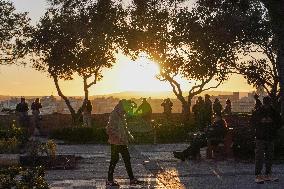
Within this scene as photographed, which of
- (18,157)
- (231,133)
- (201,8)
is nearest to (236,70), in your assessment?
(201,8)

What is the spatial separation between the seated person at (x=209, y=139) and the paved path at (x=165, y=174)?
320 mm

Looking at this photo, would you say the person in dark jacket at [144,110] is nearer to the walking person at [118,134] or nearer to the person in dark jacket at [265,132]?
the person in dark jacket at [265,132]

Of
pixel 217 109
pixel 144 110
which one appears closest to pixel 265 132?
pixel 217 109

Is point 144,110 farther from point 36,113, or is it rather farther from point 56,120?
point 56,120

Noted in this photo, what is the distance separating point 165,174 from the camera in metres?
14.9

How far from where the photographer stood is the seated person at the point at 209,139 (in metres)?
17.7

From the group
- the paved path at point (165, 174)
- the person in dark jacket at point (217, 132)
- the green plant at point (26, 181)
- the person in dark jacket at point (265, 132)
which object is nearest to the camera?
the green plant at point (26, 181)

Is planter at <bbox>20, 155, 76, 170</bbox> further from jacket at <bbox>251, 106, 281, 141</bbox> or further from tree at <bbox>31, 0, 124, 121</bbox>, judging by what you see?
tree at <bbox>31, 0, 124, 121</bbox>

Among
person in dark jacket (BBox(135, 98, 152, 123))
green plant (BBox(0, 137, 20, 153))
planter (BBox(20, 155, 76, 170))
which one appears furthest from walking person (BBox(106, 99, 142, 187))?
person in dark jacket (BBox(135, 98, 152, 123))

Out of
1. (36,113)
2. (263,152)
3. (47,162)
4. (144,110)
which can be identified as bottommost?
(47,162)

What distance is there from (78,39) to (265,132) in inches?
1039

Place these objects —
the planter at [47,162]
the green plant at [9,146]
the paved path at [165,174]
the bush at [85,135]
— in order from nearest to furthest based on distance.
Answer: the paved path at [165,174]
the planter at [47,162]
the green plant at [9,146]
the bush at [85,135]

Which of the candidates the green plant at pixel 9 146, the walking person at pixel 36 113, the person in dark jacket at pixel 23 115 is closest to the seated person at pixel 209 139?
the green plant at pixel 9 146

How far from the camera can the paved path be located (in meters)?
13.0
